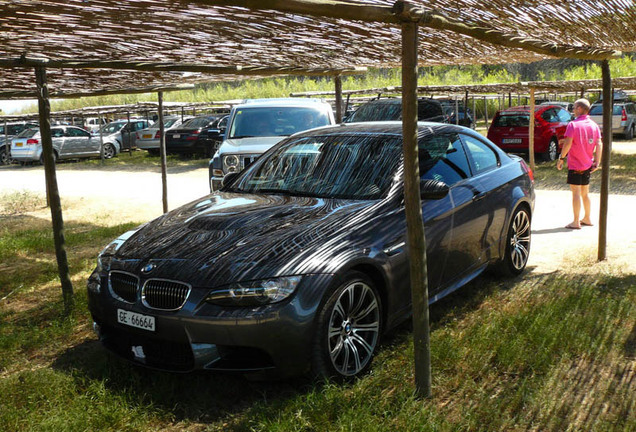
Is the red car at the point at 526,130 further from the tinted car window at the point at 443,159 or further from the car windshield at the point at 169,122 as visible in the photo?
the car windshield at the point at 169,122

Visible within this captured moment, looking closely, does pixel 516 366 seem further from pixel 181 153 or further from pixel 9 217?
pixel 181 153

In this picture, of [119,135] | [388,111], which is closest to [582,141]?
[388,111]

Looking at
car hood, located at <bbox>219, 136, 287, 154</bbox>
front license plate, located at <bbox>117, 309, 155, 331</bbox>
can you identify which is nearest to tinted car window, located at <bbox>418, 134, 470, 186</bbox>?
front license plate, located at <bbox>117, 309, 155, 331</bbox>

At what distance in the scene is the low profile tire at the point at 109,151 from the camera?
86.6 feet

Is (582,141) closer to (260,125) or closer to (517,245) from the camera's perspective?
(517,245)

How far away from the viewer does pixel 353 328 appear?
399 cm

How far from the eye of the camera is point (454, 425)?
3.39 meters

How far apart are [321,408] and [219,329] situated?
742 mm

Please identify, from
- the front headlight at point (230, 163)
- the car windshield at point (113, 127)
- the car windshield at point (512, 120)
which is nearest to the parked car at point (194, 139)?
the car windshield at point (113, 127)

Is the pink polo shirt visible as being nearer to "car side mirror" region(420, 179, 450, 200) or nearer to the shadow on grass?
"car side mirror" region(420, 179, 450, 200)

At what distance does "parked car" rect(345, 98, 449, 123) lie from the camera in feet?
48.0

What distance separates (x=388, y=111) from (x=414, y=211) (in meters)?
11.5

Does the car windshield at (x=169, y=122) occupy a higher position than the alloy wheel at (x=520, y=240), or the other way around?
the car windshield at (x=169, y=122)

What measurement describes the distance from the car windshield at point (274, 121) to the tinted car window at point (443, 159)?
5.35m
